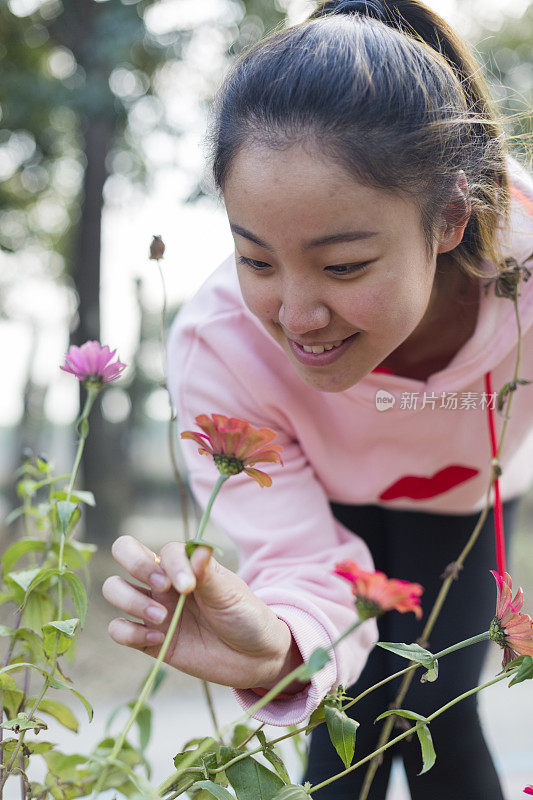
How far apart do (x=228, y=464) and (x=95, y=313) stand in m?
3.92

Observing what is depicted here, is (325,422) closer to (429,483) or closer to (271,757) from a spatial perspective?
(429,483)

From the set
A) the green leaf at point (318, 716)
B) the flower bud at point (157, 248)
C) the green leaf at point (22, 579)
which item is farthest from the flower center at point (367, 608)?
the flower bud at point (157, 248)

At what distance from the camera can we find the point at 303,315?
2.14 ft

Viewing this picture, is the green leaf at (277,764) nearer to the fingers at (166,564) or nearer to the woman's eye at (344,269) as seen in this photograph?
the fingers at (166,564)

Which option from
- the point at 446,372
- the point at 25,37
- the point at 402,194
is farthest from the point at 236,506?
the point at 25,37

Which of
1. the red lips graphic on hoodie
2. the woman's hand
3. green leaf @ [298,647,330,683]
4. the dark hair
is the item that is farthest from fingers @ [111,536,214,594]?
the red lips graphic on hoodie

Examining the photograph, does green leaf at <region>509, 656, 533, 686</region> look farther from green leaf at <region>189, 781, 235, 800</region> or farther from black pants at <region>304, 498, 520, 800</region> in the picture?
black pants at <region>304, 498, 520, 800</region>

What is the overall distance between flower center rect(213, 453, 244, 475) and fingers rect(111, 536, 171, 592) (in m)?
0.09

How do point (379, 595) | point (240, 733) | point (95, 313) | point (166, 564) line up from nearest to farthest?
point (379, 595) → point (166, 564) → point (240, 733) → point (95, 313)

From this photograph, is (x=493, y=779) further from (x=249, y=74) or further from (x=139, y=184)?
(x=139, y=184)

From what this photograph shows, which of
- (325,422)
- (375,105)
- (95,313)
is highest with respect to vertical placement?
(375,105)

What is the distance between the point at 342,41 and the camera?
680 mm

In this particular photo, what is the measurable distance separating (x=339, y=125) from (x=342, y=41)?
0.09 metres

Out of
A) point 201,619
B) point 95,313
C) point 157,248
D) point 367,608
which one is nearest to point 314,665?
point 367,608
